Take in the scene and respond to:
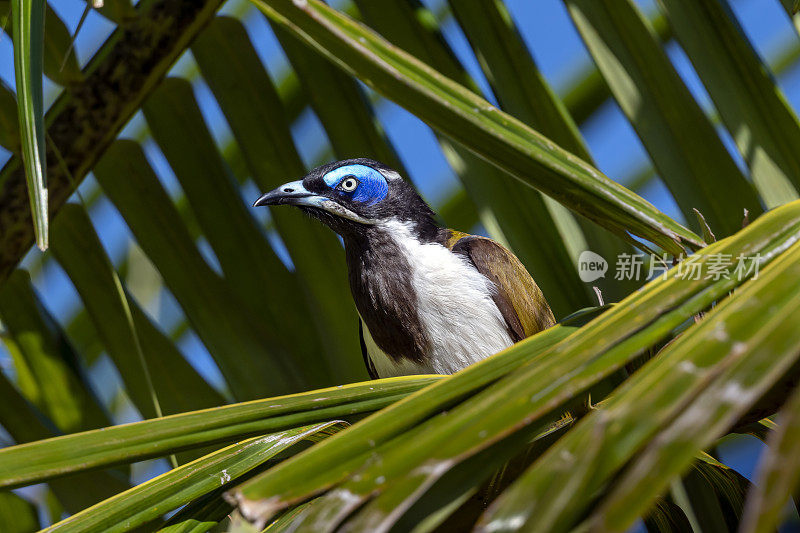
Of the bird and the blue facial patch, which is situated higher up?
the blue facial patch

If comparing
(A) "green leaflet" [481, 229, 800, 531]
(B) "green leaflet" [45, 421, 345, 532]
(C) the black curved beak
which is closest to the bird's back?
(C) the black curved beak

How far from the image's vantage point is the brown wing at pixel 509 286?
10.2 ft

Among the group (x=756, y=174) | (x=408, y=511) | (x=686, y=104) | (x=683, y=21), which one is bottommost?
(x=408, y=511)

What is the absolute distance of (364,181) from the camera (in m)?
3.11

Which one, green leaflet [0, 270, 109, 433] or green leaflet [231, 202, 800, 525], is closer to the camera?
green leaflet [231, 202, 800, 525]

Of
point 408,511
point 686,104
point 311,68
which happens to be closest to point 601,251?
Result: point 686,104

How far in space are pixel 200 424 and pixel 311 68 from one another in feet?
5.70

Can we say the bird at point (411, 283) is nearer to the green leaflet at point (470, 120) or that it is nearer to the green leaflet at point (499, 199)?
the green leaflet at point (499, 199)

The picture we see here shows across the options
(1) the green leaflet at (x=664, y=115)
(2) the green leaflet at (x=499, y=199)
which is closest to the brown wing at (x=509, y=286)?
(2) the green leaflet at (x=499, y=199)

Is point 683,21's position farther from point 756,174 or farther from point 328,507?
point 328,507

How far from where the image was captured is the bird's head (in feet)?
9.25

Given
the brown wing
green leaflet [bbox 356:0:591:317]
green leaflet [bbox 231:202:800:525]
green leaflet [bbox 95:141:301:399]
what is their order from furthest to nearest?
1. the brown wing
2. green leaflet [bbox 95:141:301:399]
3. green leaflet [bbox 356:0:591:317]
4. green leaflet [bbox 231:202:800:525]

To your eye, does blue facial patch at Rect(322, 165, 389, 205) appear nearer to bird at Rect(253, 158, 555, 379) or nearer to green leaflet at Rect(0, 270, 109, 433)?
bird at Rect(253, 158, 555, 379)

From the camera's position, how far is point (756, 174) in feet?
6.95
